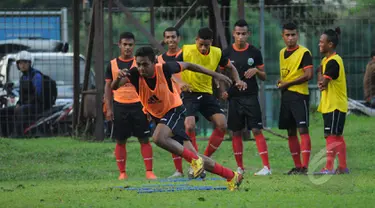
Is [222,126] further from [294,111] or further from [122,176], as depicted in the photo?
[122,176]

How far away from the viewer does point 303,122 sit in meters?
16.1

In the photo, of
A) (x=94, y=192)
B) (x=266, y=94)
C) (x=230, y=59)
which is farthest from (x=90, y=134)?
(x=94, y=192)

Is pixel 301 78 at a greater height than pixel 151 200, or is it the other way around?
pixel 301 78

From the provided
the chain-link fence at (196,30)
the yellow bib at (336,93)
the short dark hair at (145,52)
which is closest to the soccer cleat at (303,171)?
the yellow bib at (336,93)

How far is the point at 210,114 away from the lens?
16812 mm

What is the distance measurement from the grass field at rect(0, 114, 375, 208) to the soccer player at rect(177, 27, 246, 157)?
2.53ft

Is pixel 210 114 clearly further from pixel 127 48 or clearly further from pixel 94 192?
pixel 94 192

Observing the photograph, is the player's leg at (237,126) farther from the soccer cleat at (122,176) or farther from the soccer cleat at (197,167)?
the soccer cleat at (197,167)

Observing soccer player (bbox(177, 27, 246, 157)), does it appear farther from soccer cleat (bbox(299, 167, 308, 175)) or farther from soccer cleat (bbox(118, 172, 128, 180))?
soccer cleat (bbox(299, 167, 308, 175))

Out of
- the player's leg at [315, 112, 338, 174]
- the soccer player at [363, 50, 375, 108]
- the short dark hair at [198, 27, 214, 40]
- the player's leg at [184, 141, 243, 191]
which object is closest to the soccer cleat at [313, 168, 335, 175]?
the player's leg at [315, 112, 338, 174]

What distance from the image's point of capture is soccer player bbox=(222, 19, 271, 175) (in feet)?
54.1

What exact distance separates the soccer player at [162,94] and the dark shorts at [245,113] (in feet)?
9.39

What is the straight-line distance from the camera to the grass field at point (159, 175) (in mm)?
11672

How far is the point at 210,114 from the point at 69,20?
8885mm
